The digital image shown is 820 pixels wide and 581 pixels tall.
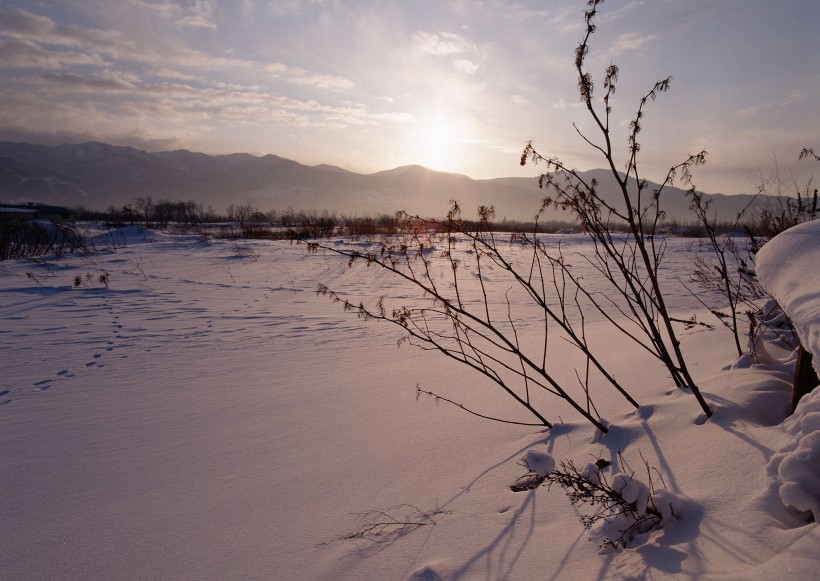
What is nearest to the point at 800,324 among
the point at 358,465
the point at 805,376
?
the point at 805,376

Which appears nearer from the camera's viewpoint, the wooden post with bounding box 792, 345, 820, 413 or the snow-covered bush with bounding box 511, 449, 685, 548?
the snow-covered bush with bounding box 511, 449, 685, 548

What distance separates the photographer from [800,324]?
3.52 feet

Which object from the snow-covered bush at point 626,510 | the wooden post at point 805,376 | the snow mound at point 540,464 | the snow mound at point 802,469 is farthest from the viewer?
the snow mound at point 540,464

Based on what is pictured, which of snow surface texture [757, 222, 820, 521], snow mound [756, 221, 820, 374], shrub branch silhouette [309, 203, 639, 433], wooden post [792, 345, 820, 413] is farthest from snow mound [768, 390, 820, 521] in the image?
shrub branch silhouette [309, 203, 639, 433]

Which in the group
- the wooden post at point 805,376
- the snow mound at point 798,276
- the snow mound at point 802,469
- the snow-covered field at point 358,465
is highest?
the snow mound at point 798,276

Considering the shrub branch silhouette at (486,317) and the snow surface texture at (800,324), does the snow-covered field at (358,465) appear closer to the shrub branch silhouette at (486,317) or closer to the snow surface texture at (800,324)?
the snow surface texture at (800,324)

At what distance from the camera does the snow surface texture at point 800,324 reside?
967 mm

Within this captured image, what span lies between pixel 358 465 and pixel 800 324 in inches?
67.6

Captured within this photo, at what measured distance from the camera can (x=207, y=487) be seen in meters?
1.91

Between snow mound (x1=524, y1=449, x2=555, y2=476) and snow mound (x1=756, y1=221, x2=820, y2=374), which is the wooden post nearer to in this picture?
snow mound (x1=756, y1=221, x2=820, y2=374)

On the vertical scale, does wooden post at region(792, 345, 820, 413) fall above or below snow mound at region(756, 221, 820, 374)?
below

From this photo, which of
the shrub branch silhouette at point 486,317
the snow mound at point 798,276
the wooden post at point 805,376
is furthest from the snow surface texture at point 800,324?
the shrub branch silhouette at point 486,317

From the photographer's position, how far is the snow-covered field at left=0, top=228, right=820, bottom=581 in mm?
1148

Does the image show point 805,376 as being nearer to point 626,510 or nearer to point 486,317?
Answer: point 626,510
